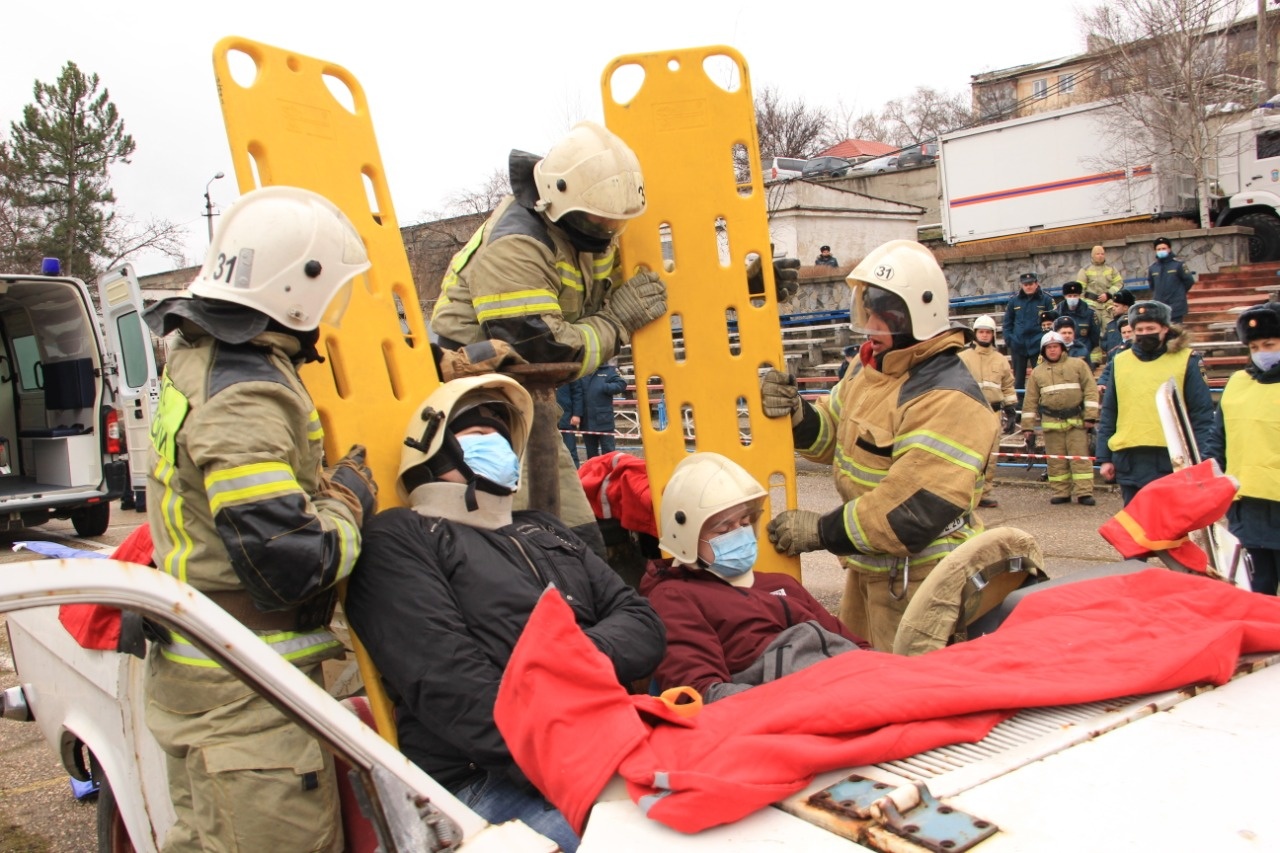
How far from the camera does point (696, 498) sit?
3.19 m

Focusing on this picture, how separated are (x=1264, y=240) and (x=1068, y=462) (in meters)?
11.4

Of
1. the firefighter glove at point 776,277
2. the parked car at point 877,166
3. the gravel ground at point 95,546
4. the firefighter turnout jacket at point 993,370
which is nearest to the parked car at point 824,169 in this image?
the parked car at point 877,166

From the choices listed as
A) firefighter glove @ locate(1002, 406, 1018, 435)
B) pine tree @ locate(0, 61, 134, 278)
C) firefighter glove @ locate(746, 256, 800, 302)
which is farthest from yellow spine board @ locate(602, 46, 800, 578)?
pine tree @ locate(0, 61, 134, 278)

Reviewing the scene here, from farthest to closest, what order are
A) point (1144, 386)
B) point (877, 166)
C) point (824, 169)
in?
point (877, 166) < point (824, 169) < point (1144, 386)

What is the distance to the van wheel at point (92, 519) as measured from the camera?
375 inches

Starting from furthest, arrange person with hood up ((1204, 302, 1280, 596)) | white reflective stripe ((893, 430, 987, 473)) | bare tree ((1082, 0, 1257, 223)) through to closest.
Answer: bare tree ((1082, 0, 1257, 223)) < person with hood up ((1204, 302, 1280, 596)) < white reflective stripe ((893, 430, 987, 473))

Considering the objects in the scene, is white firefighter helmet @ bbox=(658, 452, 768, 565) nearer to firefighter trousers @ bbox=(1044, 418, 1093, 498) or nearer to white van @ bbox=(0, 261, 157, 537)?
firefighter trousers @ bbox=(1044, 418, 1093, 498)

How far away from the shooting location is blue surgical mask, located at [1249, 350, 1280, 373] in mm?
5352

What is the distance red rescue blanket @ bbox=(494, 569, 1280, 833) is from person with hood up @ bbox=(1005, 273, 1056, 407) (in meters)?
10.9

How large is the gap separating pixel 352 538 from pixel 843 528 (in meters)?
1.75

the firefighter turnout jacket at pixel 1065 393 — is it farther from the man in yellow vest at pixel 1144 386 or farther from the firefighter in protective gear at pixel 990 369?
the man in yellow vest at pixel 1144 386

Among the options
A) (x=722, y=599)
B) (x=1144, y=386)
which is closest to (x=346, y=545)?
(x=722, y=599)

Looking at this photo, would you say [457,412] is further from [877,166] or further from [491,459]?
[877,166]

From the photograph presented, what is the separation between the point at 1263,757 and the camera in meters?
1.61
